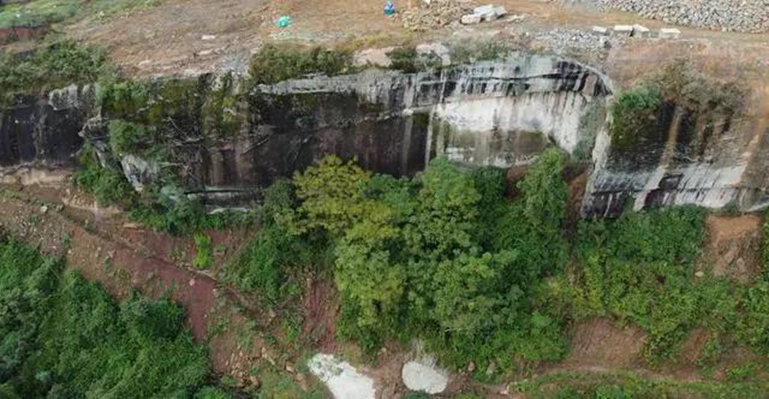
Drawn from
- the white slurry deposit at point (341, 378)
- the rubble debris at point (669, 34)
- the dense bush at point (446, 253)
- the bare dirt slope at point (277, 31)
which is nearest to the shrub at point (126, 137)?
the bare dirt slope at point (277, 31)

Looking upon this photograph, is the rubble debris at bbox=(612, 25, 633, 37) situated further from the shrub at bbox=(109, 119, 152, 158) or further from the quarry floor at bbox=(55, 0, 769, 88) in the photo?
the shrub at bbox=(109, 119, 152, 158)

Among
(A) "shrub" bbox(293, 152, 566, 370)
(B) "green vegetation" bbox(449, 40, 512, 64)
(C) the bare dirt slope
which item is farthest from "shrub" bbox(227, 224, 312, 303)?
(B) "green vegetation" bbox(449, 40, 512, 64)

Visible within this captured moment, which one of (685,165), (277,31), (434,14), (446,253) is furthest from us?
(277,31)

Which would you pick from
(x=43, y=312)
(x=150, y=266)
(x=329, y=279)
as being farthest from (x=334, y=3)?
(x=43, y=312)

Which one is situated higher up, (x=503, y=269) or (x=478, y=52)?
(x=478, y=52)

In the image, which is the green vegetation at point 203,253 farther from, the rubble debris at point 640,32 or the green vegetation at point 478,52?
the rubble debris at point 640,32

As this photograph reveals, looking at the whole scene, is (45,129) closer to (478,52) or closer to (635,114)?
(478,52)

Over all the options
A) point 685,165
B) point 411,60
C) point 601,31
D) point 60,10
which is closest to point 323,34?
point 411,60
